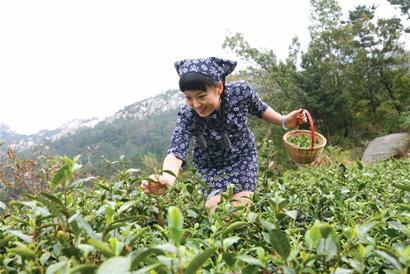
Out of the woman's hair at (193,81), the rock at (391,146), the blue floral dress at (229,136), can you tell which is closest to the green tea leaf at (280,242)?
the woman's hair at (193,81)

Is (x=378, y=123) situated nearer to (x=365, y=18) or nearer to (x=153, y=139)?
(x=365, y=18)

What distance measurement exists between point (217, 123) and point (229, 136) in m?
0.19

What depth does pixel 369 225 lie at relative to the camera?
1.05 metres

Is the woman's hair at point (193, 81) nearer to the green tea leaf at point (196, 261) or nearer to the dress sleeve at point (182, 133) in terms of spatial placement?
the dress sleeve at point (182, 133)

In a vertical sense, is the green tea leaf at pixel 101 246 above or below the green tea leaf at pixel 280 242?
above

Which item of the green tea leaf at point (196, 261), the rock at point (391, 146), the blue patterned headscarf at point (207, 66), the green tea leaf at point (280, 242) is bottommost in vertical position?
the rock at point (391, 146)

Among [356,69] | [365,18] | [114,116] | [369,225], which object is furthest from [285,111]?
[114,116]

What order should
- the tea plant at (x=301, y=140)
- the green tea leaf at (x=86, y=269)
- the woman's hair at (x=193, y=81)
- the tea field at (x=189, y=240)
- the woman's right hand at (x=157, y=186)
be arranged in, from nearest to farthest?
the green tea leaf at (x=86, y=269)
the tea field at (x=189, y=240)
the woman's right hand at (x=157, y=186)
the woman's hair at (x=193, y=81)
the tea plant at (x=301, y=140)

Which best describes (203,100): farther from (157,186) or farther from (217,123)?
(157,186)

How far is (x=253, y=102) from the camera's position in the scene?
3.77 m

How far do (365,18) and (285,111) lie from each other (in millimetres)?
8485

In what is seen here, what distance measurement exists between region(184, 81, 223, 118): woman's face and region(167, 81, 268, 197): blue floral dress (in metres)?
0.23

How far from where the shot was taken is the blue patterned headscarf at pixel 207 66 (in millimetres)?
3143

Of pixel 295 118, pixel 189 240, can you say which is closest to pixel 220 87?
pixel 295 118
